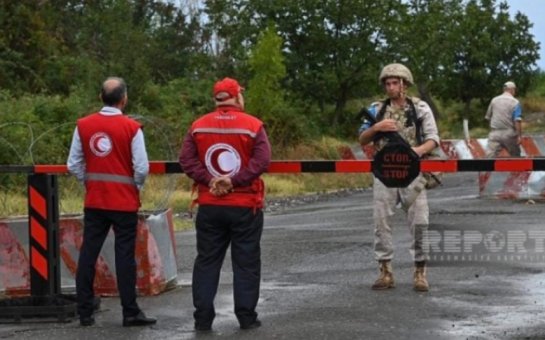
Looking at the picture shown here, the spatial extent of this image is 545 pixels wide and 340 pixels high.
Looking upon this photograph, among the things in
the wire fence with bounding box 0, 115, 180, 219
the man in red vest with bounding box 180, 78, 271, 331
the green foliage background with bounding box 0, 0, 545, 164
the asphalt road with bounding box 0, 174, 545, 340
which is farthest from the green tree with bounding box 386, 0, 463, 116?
the man in red vest with bounding box 180, 78, 271, 331

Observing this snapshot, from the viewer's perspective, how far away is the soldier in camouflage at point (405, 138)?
984cm

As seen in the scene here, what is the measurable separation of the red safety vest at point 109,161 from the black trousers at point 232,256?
585mm

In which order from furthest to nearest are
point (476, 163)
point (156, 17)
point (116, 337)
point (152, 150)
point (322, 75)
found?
1. point (156, 17)
2. point (322, 75)
3. point (152, 150)
4. point (476, 163)
5. point (116, 337)

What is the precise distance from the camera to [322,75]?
142ft

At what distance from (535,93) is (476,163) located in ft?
200

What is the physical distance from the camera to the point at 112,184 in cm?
870

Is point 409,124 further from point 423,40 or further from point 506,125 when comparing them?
point 423,40

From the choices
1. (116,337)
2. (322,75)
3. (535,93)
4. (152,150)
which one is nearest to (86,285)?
(116,337)

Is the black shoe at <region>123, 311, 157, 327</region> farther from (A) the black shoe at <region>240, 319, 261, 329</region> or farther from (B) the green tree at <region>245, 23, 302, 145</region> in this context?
(B) the green tree at <region>245, 23, 302, 145</region>

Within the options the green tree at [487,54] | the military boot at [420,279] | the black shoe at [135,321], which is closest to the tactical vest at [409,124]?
the military boot at [420,279]

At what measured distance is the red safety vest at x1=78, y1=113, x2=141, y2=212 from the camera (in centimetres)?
870

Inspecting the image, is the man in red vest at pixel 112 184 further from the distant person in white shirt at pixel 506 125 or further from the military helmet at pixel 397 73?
the distant person in white shirt at pixel 506 125

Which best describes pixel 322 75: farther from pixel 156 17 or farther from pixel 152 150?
pixel 152 150

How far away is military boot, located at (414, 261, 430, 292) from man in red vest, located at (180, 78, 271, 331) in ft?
6.15
